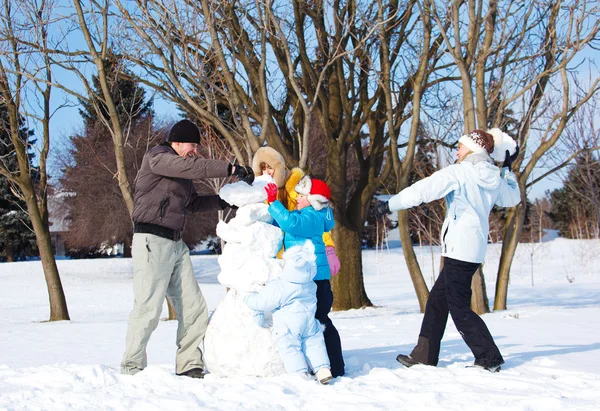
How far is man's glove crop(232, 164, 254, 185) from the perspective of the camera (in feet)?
14.2

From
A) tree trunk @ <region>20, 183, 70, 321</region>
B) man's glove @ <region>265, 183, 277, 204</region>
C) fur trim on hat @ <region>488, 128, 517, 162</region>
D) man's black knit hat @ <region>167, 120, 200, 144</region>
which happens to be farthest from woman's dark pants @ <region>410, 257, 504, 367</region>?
tree trunk @ <region>20, 183, 70, 321</region>

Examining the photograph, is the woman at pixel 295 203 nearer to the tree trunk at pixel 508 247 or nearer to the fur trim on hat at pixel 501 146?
the fur trim on hat at pixel 501 146

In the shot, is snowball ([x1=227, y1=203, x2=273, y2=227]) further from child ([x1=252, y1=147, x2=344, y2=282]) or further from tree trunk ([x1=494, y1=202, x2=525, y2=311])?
tree trunk ([x1=494, y1=202, x2=525, y2=311])

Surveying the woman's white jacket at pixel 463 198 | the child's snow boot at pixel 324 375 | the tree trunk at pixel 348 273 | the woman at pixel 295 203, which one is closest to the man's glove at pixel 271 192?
the woman at pixel 295 203

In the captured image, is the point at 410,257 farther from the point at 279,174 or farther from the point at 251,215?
the point at 251,215

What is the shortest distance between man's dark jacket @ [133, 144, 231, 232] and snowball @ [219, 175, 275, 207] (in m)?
0.28

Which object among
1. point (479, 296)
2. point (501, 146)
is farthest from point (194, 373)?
point (479, 296)

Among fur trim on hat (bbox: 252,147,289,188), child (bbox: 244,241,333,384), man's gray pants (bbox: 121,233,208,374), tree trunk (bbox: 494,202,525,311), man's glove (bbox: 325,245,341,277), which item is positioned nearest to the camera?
child (bbox: 244,241,333,384)

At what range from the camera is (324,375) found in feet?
14.1

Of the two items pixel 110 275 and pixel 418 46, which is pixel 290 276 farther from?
pixel 110 275

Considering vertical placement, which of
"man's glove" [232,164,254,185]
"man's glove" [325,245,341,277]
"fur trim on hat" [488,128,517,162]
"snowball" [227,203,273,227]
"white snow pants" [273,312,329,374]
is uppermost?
"fur trim on hat" [488,128,517,162]

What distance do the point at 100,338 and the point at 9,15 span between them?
652 cm

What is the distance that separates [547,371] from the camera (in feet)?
15.0

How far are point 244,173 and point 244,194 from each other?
0.27m
